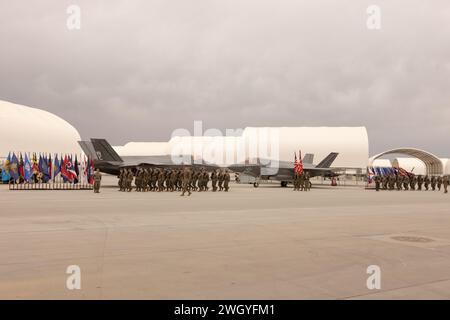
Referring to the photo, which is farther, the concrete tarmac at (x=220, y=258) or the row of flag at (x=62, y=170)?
the row of flag at (x=62, y=170)

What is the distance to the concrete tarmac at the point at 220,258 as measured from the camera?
14.7ft

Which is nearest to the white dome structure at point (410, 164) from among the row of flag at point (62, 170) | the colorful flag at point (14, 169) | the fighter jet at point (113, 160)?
the fighter jet at point (113, 160)

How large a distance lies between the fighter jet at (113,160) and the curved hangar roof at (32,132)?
91.5ft

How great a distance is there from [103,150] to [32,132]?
110 ft

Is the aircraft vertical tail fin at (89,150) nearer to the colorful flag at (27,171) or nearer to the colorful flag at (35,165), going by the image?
the colorful flag at (35,165)

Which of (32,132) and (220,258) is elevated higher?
(32,132)

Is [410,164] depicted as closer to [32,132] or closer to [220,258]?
[32,132]

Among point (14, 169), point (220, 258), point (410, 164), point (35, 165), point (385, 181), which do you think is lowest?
point (220, 258)

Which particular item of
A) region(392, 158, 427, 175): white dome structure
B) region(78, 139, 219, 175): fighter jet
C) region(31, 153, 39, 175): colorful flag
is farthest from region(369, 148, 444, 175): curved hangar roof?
region(31, 153, 39, 175): colorful flag

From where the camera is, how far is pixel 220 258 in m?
6.18

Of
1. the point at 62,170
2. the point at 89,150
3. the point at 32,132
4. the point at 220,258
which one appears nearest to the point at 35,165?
the point at 62,170

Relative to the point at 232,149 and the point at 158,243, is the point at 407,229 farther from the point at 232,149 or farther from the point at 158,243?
the point at 232,149

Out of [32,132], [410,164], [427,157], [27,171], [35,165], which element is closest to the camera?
[35,165]
